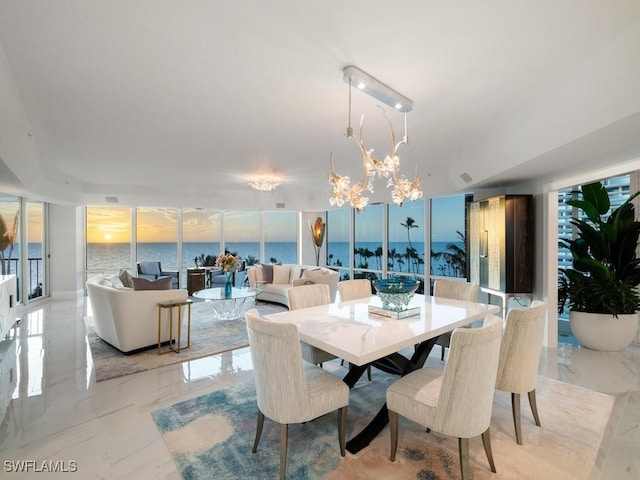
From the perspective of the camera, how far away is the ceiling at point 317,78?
1.74 m

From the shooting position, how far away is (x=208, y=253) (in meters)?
8.85

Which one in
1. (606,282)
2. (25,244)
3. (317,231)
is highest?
(317,231)

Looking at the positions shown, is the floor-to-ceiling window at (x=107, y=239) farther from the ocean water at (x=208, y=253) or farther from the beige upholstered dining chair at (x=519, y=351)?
the beige upholstered dining chair at (x=519, y=351)

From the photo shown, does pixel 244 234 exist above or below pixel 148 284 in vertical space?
above

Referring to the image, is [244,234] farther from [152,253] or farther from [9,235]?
[9,235]

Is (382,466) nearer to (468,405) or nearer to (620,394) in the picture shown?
(468,405)

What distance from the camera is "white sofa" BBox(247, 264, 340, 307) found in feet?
20.7

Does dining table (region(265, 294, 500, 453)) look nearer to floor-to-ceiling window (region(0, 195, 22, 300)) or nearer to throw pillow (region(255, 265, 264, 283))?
throw pillow (region(255, 265, 264, 283))

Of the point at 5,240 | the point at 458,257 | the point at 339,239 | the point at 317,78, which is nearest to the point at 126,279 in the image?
the point at 5,240

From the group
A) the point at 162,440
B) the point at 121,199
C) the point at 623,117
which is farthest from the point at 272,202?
the point at 623,117

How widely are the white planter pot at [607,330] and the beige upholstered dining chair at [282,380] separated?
3.86 meters

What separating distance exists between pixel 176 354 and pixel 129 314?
29.2 inches

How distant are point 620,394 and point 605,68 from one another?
2860 mm

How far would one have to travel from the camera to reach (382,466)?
202 cm
